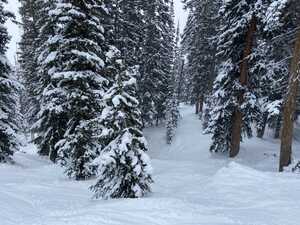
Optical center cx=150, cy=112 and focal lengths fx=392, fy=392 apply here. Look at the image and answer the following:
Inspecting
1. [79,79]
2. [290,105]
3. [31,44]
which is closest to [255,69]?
[290,105]

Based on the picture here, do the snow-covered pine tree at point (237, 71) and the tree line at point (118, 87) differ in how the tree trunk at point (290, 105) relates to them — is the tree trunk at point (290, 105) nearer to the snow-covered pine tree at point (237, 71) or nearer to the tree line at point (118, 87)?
the tree line at point (118, 87)

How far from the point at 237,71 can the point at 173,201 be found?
13.8 metres

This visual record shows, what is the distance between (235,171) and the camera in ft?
49.5

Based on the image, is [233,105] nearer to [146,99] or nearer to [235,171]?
[235,171]

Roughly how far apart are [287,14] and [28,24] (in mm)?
25487

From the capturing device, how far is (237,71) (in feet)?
72.9

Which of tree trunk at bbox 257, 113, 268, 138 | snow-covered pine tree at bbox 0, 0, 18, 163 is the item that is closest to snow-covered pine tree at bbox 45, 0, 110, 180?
snow-covered pine tree at bbox 0, 0, 18, 163

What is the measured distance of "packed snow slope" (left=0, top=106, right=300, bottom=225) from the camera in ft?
27.7

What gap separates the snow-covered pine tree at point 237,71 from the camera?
67.8ft

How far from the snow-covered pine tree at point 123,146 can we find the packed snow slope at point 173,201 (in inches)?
25.6

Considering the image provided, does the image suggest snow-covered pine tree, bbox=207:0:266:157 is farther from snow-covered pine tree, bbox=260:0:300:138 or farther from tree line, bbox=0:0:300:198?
snow-covered pine tree, bbox=260:0:300:138

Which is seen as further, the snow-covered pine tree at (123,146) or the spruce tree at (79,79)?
the spruce tree at (79,79)

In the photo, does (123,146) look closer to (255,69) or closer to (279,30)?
(279,30)

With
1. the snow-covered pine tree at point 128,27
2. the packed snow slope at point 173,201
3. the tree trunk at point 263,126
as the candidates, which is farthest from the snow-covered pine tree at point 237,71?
the snow-covered pine tree at point 128,27
